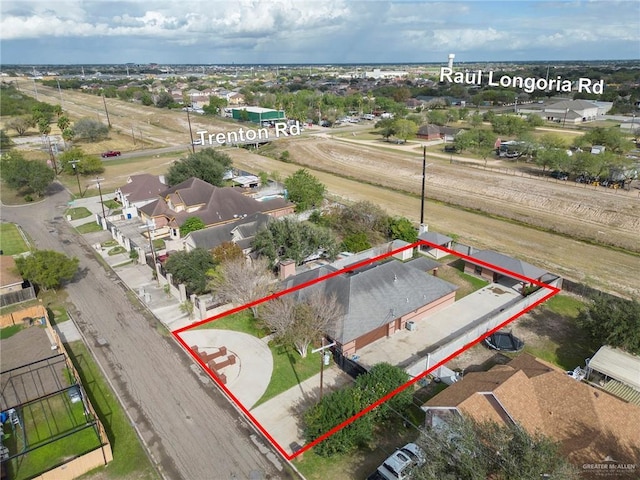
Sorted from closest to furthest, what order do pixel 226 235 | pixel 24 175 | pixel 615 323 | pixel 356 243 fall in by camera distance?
pixel 615 323
pixel 356 243
pixel 226 235
pixel 24 175

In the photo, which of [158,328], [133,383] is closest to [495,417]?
[133,383]

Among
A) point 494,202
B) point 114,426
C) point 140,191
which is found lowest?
point 494,202

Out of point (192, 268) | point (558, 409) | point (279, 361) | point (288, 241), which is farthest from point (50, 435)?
A: point (558, 409)

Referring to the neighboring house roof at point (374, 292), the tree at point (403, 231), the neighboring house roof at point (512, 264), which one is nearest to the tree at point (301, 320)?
the neighboring house roof at point (374, 292)

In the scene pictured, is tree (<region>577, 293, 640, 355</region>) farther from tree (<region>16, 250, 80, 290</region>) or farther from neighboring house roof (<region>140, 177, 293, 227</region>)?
tree (<region>16, 250, 80, 290</region>)

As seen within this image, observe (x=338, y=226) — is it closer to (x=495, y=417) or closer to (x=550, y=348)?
(x=550, y=348)

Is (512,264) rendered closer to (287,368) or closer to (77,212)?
(287,368)
